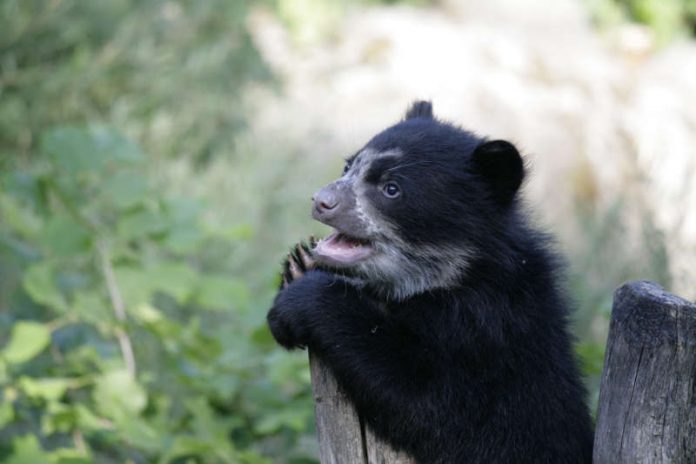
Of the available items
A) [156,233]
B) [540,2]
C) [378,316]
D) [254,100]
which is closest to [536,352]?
[378,316]

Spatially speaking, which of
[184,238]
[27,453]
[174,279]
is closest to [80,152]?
[184,238]

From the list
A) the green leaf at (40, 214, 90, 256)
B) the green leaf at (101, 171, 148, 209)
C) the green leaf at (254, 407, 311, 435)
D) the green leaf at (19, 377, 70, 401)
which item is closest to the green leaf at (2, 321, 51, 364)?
the green leaf at (19, 377, 70, 401)

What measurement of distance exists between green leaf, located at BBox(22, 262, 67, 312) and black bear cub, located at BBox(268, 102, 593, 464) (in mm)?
1496

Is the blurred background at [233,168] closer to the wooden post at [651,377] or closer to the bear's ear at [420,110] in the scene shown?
the bear's ear at [420,110]

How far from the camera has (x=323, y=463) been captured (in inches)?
132

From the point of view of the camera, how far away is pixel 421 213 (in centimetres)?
374

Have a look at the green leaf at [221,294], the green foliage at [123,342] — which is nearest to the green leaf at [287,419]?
the green foliage at [123,342]

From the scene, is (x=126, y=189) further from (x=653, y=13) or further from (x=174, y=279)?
(x=653, y=13)

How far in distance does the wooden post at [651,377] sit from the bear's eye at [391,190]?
111cm

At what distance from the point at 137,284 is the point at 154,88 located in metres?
5.47

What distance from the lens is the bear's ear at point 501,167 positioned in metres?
3.70

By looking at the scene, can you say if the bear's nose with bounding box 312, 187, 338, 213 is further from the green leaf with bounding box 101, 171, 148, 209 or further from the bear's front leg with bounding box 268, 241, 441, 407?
the green leaf with bounding box 101, 171, 148, 209

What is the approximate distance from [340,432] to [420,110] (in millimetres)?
1633

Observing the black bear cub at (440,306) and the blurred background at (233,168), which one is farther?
the blurred background at (233,168)
